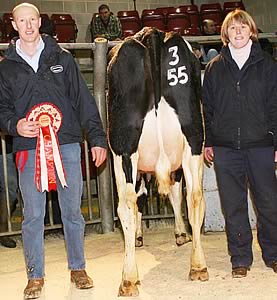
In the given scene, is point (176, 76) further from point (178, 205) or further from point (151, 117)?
point (178, 205)

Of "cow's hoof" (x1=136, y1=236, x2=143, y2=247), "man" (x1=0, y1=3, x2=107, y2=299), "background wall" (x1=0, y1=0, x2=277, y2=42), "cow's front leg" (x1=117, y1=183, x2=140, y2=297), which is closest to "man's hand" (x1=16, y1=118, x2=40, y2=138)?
"man" (x1=0, y1=3, x2=107, y2=299)

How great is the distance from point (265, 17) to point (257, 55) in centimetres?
923

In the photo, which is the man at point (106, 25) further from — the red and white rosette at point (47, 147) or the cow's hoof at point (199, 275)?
the cow's hoof at point (199, 275)

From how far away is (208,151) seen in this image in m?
4.34

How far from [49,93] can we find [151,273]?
1.55 m

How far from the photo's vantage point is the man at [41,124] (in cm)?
368

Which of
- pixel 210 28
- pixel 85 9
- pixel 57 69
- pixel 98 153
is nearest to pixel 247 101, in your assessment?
pixel 98 153

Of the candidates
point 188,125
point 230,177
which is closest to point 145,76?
point 188,125

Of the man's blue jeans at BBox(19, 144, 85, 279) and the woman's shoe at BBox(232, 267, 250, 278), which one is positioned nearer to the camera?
the man's blue jeans at BBox(19, 144, 85, 279)

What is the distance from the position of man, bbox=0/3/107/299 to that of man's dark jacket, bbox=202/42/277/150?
Result: 89 centimetres

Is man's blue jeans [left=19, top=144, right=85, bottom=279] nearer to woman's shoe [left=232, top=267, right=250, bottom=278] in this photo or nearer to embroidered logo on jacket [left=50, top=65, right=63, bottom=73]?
embroidered logo on jacket [left=50, top=65, right=63, bottom=73]

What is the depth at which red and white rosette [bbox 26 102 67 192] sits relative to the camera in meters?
3.67

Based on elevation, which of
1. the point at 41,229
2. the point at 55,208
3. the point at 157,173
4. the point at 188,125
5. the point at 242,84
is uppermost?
the point at 242,84

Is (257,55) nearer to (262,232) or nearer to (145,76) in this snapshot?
(145,76)
